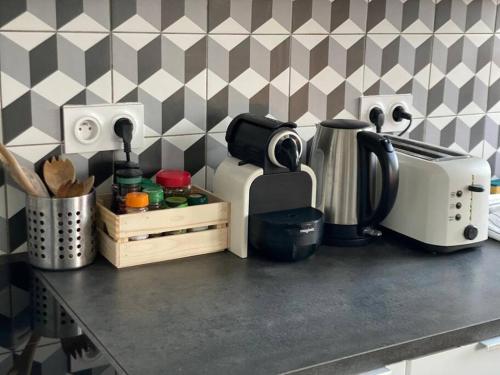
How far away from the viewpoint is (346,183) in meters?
1.65

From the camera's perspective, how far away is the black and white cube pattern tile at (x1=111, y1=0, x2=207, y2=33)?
1.57 m

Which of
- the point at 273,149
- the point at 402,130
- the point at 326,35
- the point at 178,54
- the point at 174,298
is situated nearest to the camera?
the point at 174,298

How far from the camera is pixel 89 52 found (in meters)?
1.56

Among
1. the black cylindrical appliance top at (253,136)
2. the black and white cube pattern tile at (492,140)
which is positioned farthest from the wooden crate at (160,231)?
the black and white cube pattern tile at (492,140)

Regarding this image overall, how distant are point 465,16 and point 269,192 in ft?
2.92

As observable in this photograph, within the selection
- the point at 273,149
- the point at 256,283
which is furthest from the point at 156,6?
the point at 256,283

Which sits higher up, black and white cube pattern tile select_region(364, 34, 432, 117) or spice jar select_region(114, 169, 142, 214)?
black and white cube pattern tile select_region(364, 34, 432, 117)

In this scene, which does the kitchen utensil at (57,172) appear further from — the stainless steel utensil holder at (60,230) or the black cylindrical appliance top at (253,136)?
the black cylindrical appliance top at (253,136)

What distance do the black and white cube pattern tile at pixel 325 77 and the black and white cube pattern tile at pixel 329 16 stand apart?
0.06 feet

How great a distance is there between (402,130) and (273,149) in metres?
0.63

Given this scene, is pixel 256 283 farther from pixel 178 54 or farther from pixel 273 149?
pixel 178 54

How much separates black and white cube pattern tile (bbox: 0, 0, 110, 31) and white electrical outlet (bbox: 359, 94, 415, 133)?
2.38 ft

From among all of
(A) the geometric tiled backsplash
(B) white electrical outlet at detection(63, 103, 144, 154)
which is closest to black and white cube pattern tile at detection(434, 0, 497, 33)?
(A) the geometric tiled backsplash

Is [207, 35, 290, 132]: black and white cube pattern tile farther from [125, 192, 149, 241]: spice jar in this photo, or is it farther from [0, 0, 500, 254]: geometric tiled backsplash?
[125, 192, 149, 241]: spice jar
